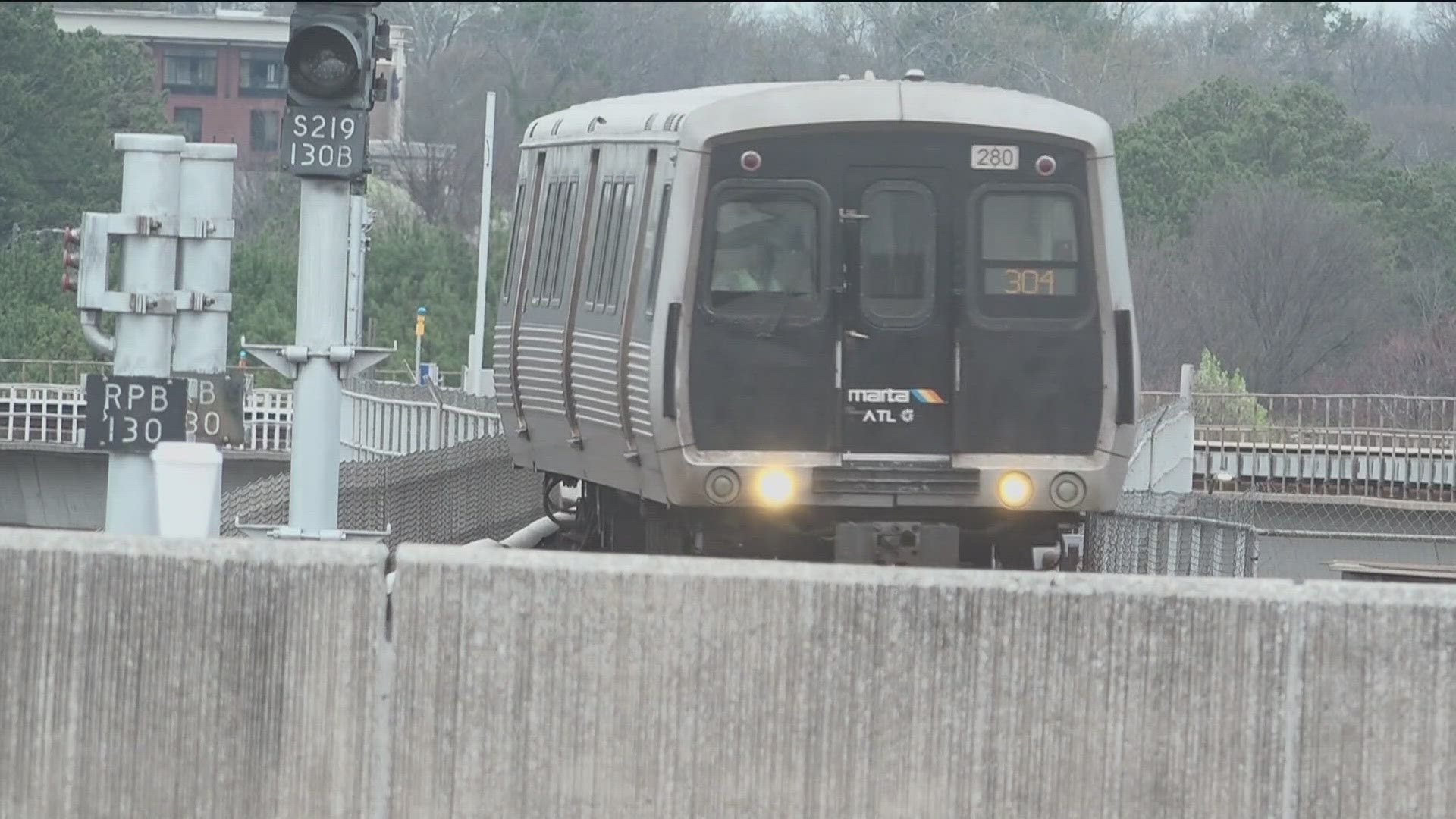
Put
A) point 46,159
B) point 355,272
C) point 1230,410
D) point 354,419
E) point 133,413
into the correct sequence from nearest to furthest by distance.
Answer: point 133,413 < point 355,272 < point 354,419 < point 1230,410 < point 46,159

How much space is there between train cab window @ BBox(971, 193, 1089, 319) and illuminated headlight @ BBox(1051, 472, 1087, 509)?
0.79 metres

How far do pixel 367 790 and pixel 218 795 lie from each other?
394 millimetres

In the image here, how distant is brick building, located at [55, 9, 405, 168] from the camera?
326ft

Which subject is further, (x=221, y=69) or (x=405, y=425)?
(x=221, y=69)

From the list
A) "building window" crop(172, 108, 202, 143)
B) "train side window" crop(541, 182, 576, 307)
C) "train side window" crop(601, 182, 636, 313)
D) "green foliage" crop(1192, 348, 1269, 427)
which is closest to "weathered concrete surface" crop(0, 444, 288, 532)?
"green foliage" crop(1192, 348, 1269, 427)

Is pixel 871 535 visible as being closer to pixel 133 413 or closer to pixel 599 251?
pixel 599 251

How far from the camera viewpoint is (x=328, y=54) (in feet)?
39.3

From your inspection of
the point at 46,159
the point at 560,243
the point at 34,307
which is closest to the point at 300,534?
the point at 560,243

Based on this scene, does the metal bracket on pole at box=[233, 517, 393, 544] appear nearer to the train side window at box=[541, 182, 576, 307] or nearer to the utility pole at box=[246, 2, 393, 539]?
the utility pole at box=[246, 2, 393, 539]

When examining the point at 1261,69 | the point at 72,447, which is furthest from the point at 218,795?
the point at 1261,69

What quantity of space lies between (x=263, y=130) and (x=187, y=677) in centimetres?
9485

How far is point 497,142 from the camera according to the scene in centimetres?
9300

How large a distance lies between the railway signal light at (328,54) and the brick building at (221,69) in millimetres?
87159

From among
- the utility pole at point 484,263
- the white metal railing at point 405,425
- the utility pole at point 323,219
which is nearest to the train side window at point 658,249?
the utility pole at point 323,219
